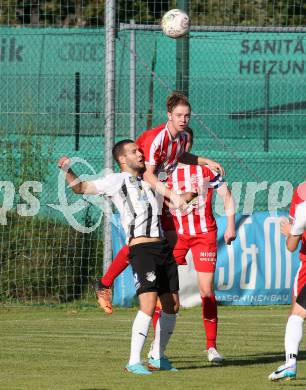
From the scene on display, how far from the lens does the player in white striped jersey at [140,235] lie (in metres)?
8.27

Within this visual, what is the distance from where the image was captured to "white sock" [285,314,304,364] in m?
7.73

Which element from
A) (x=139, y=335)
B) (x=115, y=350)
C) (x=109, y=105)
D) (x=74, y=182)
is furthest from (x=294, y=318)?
(x=109, y=105)

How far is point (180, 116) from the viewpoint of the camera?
9086 mm

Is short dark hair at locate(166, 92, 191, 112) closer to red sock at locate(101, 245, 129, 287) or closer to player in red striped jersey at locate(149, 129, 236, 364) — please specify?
player in red striped jersey at locate(149, 129, 236, 364)

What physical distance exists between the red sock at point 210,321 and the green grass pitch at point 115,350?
216 mm

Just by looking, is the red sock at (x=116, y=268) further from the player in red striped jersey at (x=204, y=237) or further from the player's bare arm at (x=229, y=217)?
the player's bare arm at (x=229, y=217)

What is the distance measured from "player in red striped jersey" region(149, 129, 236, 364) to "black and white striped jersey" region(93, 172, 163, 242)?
0.86 m

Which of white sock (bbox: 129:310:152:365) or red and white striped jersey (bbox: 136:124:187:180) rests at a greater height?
red and white striped jersey (bbox: 136:124:187:180)

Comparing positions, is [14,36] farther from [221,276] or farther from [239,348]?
[239,348]

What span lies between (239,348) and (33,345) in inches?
75.6

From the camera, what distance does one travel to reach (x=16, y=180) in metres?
14.4

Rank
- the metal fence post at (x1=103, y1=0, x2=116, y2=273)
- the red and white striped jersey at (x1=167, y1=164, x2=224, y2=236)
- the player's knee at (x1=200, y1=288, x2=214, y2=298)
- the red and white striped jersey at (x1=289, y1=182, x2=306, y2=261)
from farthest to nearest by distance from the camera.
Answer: the metal fence post at (x1=103, y1=0, x2=116, y2=273) < the red and white striped jersey at (x1=167, y1=164, x2=224, y2=236) < the player's knee at (x1=200, y1=288, x2=214, y2=298) < the red and white striped jersey at (x1=289, y1=182, x2=306, y2=261)

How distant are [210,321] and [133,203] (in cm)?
159

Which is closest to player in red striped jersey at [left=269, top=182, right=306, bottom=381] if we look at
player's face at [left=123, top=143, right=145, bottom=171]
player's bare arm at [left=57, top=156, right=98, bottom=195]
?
player's face at [left=123, top=143, right=145, bottom=171]
